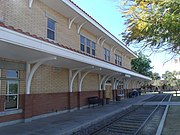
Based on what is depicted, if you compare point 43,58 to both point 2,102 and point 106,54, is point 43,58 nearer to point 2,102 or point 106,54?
point 2,102

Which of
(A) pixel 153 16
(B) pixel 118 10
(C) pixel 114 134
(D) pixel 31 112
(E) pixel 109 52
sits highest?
(E) pixel 109 52

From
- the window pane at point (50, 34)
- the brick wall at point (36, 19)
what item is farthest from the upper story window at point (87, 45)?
the window pane at point (50, 34)

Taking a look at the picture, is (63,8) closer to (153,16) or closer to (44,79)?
(44,79)

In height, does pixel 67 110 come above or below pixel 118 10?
below

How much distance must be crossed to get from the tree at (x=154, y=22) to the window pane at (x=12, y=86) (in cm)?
636

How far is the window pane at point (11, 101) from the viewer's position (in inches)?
378

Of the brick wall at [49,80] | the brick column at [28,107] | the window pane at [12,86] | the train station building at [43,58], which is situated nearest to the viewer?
the train station building at [43,58]

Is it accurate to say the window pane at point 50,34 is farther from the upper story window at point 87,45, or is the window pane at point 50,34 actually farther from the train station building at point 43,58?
the upper story window at point 87,45

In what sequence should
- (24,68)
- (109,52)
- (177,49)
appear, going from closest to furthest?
(177,49) → (24,68) → (109,52)

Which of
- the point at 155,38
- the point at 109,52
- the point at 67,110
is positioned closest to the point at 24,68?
the point at 67,110

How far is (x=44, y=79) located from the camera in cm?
1223

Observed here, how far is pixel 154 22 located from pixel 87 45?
13967 mm

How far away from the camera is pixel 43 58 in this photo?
9.74 m

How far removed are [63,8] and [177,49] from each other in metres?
9.42
